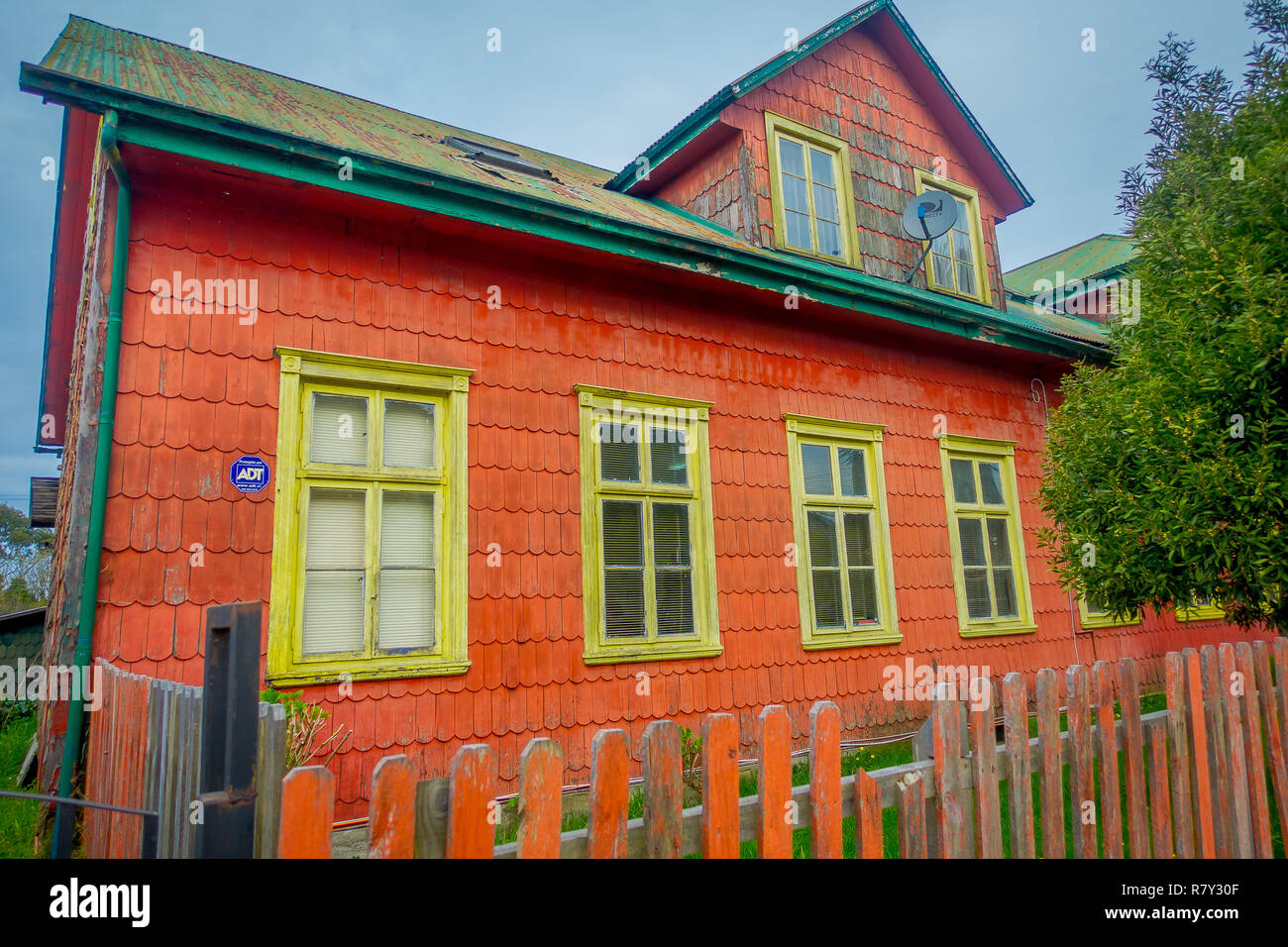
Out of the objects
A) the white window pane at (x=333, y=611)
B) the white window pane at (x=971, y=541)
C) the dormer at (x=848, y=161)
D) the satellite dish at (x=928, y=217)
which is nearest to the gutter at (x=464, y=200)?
the dormer at (x=848, y=161)

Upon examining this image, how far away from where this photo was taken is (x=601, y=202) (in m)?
8.05

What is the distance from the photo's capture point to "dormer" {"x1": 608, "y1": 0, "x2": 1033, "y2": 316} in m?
8.83

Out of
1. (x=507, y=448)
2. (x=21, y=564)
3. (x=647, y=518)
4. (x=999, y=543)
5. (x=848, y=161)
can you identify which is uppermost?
(x=848, y=161)

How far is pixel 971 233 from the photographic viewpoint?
11.0m

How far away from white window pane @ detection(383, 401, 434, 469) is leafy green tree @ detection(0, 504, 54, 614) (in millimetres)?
24710

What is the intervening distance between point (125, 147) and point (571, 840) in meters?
5.17

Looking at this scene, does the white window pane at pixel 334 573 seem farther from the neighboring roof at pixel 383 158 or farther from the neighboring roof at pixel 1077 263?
the neighboring roof at pixel 1077 263

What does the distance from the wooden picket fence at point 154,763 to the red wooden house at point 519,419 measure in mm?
757

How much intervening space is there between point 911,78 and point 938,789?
444 inches

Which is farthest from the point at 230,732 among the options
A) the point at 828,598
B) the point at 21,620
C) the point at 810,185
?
the point at 21,620

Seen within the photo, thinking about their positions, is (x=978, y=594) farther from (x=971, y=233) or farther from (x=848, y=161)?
(x=848, y=161)

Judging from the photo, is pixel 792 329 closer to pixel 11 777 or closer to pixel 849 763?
pixel 849 763

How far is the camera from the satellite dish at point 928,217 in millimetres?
9547

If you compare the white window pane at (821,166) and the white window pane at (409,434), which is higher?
the white window pane at (821,166)
